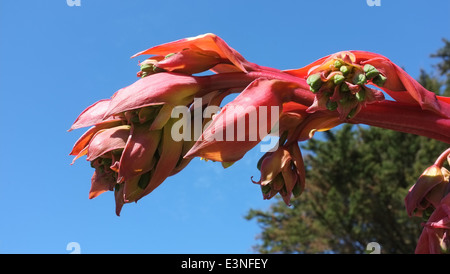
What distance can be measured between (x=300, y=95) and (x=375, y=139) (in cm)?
1249

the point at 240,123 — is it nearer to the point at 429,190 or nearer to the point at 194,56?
the point at 194,56

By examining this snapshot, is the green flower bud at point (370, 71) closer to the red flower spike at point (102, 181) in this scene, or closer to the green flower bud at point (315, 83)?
the green flower bud at point (315, 83)

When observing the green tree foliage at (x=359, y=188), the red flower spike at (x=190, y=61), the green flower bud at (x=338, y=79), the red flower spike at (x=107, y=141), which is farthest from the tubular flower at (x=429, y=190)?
the green tree foliage at (x=359, y=188)

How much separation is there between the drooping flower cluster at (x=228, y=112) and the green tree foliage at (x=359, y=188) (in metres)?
10.6

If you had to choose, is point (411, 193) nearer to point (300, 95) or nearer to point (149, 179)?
point (300, 95)

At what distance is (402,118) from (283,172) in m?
0.24

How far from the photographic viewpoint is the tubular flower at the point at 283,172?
36.8 inches

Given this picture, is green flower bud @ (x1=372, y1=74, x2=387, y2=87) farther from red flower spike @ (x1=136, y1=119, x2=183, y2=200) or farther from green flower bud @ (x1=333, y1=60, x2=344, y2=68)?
red flower spike @ (x1=136, y1=119, x2=183, y2=200)

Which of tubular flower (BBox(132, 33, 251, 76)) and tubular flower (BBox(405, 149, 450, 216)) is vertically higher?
tubular flower (BBox(132, 33, 251, 76))

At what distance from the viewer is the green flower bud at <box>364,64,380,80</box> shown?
83cm

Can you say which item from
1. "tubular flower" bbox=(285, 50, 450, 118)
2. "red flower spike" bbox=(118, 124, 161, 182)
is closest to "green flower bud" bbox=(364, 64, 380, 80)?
"tubular flower" bbox=(285, 50, 450, 118)

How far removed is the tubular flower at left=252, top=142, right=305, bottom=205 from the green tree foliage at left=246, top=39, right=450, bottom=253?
34.9 ft
